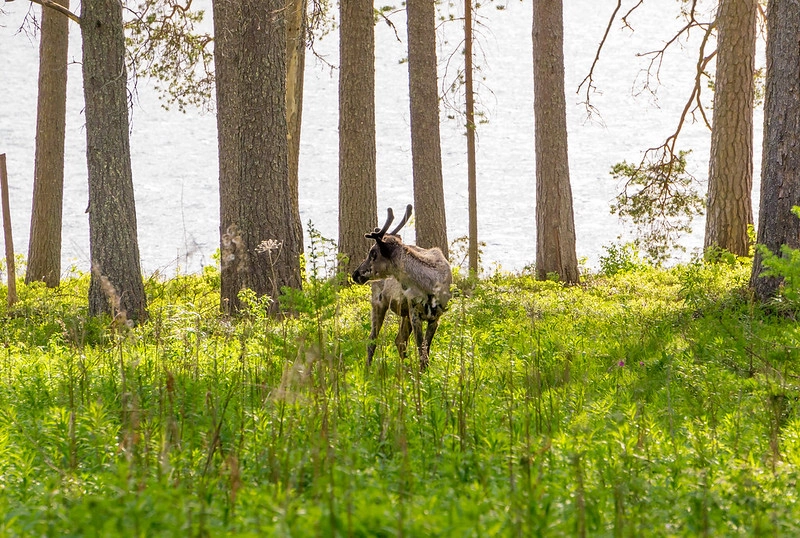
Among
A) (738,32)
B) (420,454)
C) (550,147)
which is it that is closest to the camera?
(420,454)

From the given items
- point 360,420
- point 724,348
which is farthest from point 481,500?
point 724,348

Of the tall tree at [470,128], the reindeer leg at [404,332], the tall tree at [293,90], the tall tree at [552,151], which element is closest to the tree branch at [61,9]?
the tall tree at [293,90]

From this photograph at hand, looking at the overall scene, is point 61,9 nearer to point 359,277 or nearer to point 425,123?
point 359,277

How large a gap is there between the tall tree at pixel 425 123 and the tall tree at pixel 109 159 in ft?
24.4

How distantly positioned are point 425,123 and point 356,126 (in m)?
1.67

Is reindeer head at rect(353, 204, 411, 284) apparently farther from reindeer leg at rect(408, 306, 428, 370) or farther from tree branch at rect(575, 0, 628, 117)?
tree branch at rect(575, 0, 628, 117)

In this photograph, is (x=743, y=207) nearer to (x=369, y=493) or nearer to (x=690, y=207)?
(x=690, y=207)

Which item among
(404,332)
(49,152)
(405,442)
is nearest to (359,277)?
(404,332)

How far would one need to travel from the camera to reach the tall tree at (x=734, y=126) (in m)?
17.0

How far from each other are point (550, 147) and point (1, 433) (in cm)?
1468

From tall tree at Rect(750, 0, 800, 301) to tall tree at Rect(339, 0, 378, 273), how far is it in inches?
352

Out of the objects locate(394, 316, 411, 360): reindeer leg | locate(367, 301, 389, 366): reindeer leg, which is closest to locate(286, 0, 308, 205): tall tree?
locate(367, 301, 389, 366): reindeer leg

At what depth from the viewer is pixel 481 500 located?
3543 millimetres

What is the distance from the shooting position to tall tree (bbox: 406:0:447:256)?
17.8 metres
